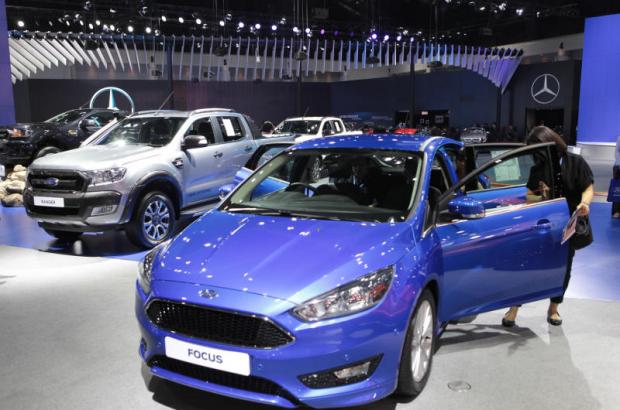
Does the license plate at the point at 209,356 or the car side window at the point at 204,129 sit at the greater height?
the car side window at the point at 204,129

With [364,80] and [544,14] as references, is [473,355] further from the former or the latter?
[364,80]

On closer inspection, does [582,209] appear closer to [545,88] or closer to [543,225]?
[543,225]

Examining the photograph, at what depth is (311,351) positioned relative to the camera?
223 cm

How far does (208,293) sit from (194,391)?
0.80 meters

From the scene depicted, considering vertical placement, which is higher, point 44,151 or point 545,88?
point 545,88

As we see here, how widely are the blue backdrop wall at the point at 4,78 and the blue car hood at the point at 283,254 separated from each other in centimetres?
955

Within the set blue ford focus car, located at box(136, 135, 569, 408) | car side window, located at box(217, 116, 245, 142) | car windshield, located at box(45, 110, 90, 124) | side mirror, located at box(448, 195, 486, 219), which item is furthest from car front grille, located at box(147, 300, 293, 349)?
car windshield, located at box(45, 110, 90, 124)

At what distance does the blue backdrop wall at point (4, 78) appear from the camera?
1044 cm

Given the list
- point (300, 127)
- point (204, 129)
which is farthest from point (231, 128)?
point (300, 127)

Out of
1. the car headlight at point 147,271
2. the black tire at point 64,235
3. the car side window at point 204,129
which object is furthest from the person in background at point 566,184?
the black tire at point 64,235

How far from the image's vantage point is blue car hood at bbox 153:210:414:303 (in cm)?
240

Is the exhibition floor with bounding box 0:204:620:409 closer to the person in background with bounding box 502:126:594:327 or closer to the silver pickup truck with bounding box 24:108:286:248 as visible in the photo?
the person in background with bounding box 502:126:594:327

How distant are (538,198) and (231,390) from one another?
8.36 ft

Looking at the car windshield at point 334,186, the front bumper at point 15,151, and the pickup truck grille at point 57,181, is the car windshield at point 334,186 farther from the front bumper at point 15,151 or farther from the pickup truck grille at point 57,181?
the front bumper at point 15,151
